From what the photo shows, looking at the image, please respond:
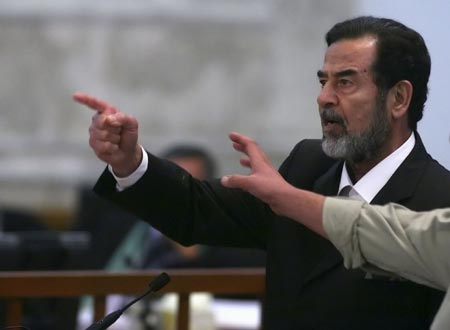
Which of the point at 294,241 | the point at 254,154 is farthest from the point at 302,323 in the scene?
the point at 254,154

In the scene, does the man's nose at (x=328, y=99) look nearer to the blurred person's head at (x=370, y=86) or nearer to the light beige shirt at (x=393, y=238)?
the blurred person's head at (x=370, y=86)

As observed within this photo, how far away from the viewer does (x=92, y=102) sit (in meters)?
3.24

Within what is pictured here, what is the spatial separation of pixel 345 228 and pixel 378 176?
1.61 ft

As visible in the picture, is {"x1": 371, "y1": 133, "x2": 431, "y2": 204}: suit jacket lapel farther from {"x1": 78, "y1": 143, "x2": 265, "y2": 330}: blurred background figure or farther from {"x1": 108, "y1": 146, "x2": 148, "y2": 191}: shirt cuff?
{"x1": 78, "y1": 143, "x2": 265, "y2": 330}: blurred background figure

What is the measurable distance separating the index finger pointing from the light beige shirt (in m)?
0.58

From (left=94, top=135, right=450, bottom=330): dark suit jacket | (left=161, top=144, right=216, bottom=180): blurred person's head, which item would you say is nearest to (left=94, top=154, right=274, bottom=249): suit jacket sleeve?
(left=94, top=135, right=450, bottom=330): dark suit jacket

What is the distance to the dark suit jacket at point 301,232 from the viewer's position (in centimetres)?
328

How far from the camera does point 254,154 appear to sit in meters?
3.21

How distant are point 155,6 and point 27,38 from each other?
38.3 inches

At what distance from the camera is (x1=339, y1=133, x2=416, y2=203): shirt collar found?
11.3 feet

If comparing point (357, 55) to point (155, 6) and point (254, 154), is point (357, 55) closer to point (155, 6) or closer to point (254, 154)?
point (254, 154)

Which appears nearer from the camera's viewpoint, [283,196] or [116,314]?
[283,196]

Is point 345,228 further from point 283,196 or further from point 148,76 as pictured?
point 148,76

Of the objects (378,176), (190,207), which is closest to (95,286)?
(190,207)
